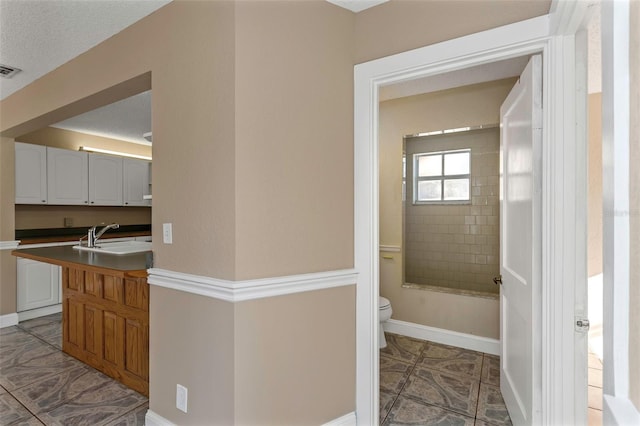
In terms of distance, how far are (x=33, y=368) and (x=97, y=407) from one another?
1.04 m

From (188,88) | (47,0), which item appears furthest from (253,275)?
(47,0)

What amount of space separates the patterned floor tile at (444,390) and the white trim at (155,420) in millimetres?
1494

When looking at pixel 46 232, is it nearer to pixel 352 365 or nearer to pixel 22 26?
pixel 22 26

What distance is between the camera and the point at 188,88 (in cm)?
183

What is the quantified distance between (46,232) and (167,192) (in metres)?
4.12

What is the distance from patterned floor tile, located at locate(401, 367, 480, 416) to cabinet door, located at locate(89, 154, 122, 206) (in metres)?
4.81

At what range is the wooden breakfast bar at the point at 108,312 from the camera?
2.37m

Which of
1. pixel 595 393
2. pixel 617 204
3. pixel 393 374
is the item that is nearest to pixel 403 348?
pixel 393 374

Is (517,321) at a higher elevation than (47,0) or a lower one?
lower

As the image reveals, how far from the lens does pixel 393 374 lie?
9.00ft

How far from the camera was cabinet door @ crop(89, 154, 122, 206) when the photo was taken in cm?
509

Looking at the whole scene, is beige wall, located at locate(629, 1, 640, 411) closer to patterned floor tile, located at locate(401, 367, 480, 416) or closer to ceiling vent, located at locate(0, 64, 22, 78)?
patterned floor tile, located at locate(401, 367, 480, 416)

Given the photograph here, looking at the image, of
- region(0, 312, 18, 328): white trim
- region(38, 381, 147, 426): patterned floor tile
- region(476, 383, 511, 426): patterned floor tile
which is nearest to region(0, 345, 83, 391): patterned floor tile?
region(38, 381, 147, 426): patterned floor tile

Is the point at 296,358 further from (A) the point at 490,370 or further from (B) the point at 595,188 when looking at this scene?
(B) the point at 595,188
